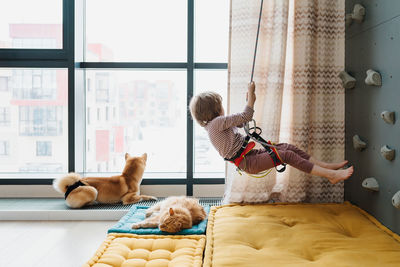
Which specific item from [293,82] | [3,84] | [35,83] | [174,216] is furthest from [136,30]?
[174,216]

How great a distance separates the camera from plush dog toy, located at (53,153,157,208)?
2.95 m

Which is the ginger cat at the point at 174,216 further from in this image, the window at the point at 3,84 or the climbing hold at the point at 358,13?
the window at the point at 3,84

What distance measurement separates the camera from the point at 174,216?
2.18 metres

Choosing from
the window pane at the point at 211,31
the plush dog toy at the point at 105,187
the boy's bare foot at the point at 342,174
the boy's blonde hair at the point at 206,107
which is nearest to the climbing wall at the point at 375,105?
the boy's bare foot at the point at 342,174

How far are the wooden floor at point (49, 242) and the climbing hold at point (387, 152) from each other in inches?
77.1

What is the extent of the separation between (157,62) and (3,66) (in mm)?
1551

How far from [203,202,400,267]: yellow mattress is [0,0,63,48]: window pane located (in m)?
2.40

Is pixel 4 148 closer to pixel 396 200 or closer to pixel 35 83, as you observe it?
pixel 35 83

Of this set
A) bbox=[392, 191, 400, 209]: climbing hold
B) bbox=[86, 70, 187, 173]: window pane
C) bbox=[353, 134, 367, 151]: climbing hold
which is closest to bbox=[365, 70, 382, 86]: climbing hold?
bbox=[353, 134, 367, 151]: climbing hold

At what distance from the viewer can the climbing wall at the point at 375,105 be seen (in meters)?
2.14

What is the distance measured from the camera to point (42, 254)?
2.18m

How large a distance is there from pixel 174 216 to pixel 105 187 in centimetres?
112

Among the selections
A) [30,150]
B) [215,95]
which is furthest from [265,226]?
[30,150]

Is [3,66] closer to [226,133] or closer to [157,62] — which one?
[157,62]
